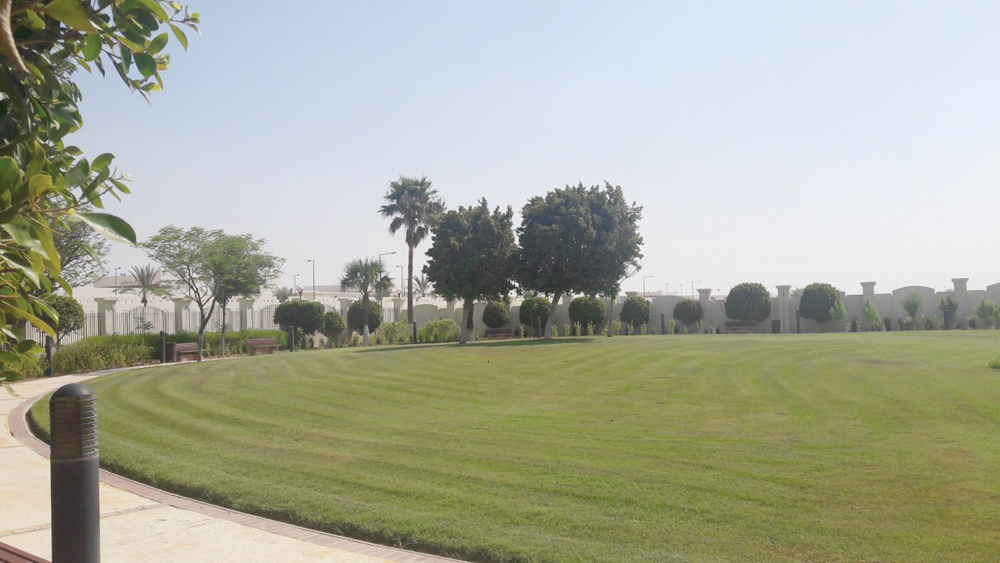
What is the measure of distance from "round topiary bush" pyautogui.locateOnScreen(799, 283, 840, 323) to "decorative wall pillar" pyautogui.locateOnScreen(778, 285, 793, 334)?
1.31 meters

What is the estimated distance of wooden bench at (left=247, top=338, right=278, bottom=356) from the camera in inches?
1341

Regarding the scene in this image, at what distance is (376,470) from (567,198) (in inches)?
1023

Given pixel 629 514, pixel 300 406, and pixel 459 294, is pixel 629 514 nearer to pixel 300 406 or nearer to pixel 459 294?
pixel 300 406

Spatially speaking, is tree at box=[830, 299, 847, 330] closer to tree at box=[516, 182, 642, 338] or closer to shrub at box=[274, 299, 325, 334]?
tree at box=[516, 182, 642, 338]

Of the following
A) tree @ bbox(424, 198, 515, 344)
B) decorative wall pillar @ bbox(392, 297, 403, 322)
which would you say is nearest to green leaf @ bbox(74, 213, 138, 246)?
tree @ bbox(424, 198, 515, 344)

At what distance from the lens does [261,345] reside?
3431 centimetres

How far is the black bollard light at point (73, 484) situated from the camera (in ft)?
14.2

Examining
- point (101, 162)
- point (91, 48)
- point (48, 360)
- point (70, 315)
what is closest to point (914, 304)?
point (48, 360)

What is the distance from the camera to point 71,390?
449 centimetres

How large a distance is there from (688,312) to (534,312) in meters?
8.76

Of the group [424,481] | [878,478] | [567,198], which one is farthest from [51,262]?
[567,198]

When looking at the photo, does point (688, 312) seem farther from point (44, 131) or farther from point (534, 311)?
point (44, 131)

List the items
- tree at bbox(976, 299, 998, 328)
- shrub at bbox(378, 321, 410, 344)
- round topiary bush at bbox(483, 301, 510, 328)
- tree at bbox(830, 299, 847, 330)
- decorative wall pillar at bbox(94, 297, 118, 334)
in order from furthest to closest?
round topiary bush at bbox(483, 301, 510, 328), shrub at bbox(378, 321, 410, 344), tree at bbox(830, 299, 847, 330), tree at bbox(976, 299, 998, 328), decorative wall pillar at bbox(94, 297, 118, 334)

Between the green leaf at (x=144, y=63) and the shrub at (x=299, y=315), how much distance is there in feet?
121
